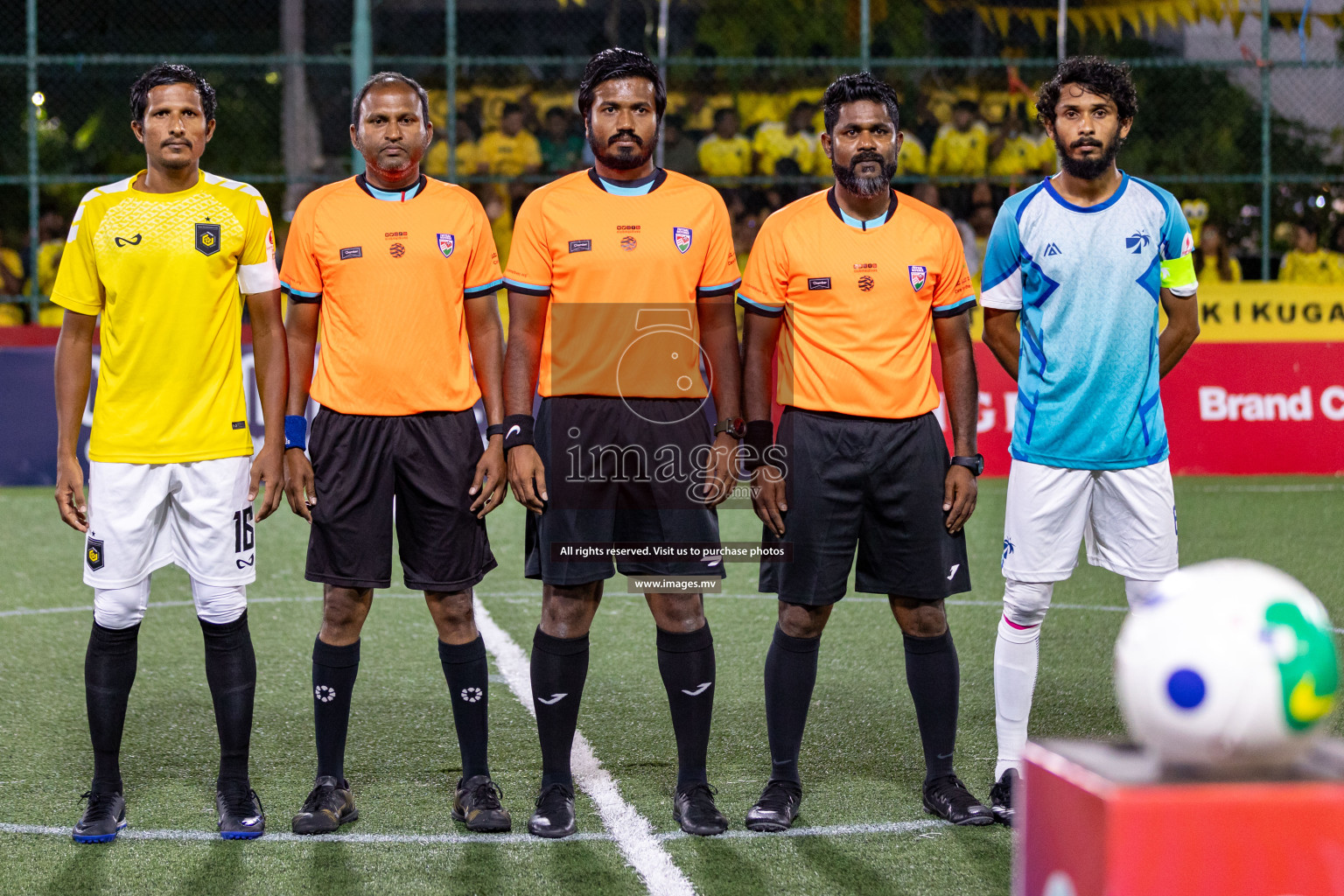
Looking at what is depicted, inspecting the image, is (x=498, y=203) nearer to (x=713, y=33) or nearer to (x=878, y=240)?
(x=713, y=33)

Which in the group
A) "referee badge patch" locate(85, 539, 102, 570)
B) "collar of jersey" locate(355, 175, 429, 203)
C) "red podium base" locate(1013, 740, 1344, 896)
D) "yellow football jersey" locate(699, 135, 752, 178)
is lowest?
"red podium base" locate(1013, 740, 1344, 896)

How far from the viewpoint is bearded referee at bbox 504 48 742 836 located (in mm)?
4219

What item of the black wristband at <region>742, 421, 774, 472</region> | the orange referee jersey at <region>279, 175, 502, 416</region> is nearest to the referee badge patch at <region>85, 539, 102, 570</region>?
the orange referee jersey at <region>279, 175, 502, 416</region>

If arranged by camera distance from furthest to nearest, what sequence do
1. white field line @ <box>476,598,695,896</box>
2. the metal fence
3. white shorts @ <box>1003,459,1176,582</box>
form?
the metal fence → white shorts @ <box>1003,459,1176,582</box> → white field line @ <box>476,598,695,896</box>

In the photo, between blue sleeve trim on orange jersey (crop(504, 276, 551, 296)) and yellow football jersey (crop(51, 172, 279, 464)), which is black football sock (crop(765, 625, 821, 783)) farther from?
yellow football jersey (crop(51, 172, 279, 464))

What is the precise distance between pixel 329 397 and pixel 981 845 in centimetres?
234

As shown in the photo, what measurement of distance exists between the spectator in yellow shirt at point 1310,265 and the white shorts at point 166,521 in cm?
1387

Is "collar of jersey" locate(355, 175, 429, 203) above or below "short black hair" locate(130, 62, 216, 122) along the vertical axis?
below

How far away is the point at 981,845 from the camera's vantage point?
4109mm

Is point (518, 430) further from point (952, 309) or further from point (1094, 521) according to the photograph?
point (1094, 521)

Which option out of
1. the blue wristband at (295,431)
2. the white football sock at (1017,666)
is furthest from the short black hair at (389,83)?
the white football sock at (1017,666)

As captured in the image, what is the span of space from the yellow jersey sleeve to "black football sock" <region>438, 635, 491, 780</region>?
1.48m

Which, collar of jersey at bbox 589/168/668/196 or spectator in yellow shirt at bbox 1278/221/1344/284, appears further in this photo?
spectator in yellow shirt at bbox 1278/221/1344/284

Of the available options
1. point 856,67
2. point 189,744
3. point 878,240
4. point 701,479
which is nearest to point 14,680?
point 189,744
